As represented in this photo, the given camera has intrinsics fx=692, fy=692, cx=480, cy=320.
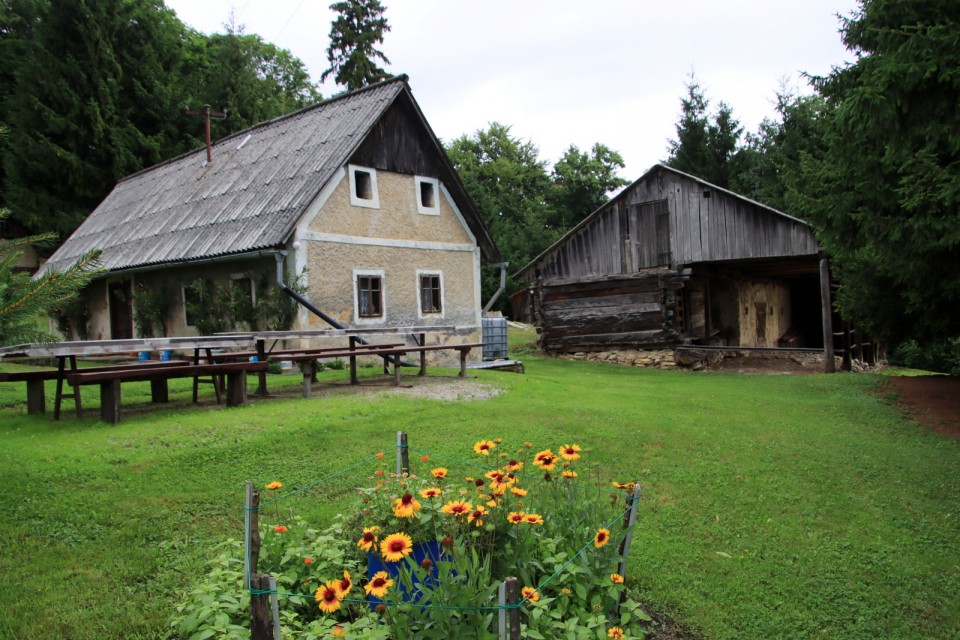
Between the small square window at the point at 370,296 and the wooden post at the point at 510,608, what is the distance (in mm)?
13010

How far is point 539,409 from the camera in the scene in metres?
8.95

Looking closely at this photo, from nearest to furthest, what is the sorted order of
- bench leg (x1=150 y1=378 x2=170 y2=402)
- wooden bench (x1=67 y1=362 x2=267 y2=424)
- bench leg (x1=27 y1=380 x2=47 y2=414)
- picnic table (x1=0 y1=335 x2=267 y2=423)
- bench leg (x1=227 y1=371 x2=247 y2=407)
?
picnic table (x1=0 y1=335 x2=267 y2=423) → wooden bench (x1=67 y1=362 x2=267 y2=424) → bench leg (x1=27 y1=380 x2=47 y2=414) → bench leg (x1=227 y1=371 x2=247 y2=407) → bench leg (x1=150 y1=378 x2=170 y2=402)

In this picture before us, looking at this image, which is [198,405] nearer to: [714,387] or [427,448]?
[427,448]

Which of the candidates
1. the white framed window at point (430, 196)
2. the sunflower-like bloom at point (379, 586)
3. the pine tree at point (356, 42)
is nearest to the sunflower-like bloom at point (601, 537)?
the sunflower-like bloom at point (379, 586)

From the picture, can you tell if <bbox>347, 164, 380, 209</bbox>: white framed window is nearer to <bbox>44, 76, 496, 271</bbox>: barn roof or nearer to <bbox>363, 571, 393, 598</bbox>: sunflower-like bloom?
<bbox>44, 76, 496, 271</bbox>: barn roof

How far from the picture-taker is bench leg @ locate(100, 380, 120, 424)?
7637mm

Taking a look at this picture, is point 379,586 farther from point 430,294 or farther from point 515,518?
point 430,294

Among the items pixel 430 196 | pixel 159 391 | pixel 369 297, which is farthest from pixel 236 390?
pixel 430 196

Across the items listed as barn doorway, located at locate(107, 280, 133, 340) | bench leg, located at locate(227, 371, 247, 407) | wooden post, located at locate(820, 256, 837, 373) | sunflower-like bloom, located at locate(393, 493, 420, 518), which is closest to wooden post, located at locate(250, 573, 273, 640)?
sunflower-like bloom, located at locate(393, 493, 420, 518)

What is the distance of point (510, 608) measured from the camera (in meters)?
2.56

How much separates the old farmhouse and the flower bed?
10.8 meters

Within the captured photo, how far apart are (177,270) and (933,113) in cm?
1523

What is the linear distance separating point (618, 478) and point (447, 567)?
346 cm

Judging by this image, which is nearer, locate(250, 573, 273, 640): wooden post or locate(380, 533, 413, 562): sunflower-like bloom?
locate(250, 573, 273, 640): wooden post
